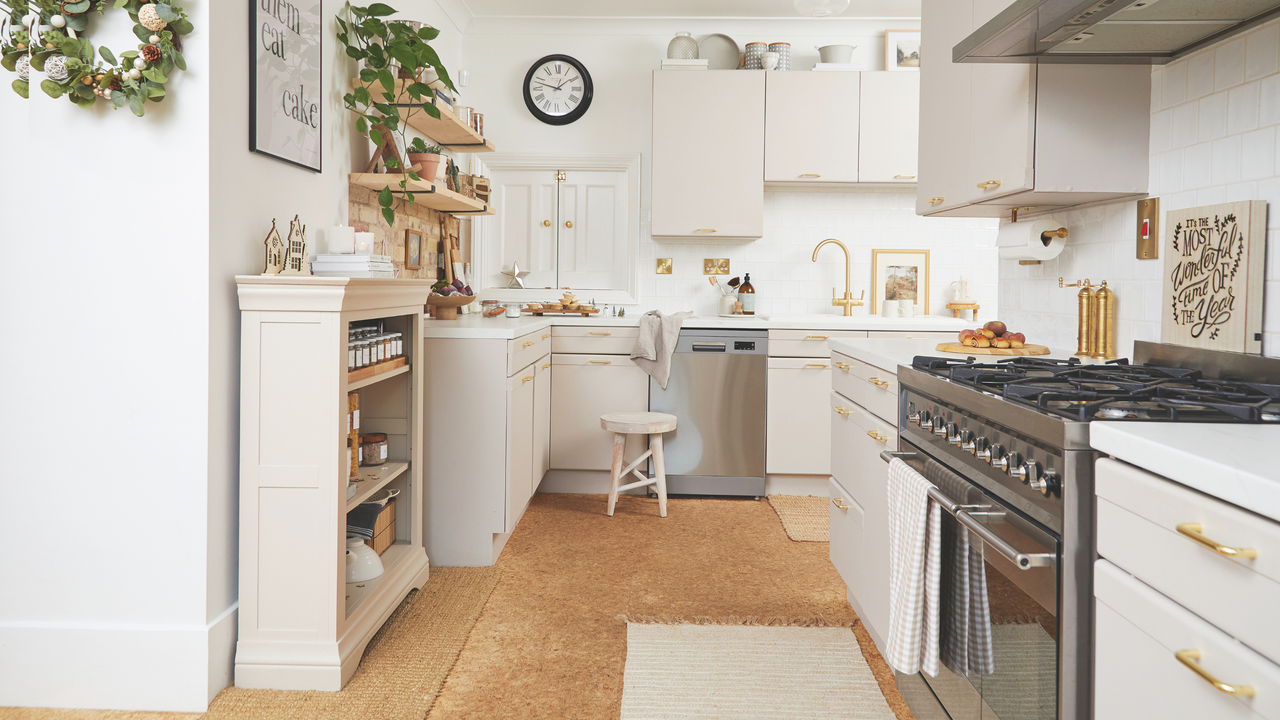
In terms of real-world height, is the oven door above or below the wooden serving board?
below

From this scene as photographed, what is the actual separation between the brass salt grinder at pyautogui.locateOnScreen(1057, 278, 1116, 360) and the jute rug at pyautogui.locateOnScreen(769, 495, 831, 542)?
1.42 m

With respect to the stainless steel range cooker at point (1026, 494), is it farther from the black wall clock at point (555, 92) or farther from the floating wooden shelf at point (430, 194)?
the black wall clock at point (555, 92)

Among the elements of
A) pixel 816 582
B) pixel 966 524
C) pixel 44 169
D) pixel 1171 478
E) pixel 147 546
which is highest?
pixel 44 169

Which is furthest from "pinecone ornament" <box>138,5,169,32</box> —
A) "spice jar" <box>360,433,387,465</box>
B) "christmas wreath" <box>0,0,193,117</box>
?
"spice jar" <box>360,433,387,465</box>

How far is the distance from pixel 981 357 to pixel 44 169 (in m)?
2.58

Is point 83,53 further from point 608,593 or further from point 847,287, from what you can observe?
point 847,287

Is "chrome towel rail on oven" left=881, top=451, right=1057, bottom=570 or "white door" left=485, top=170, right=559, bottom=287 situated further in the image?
"white door" left=485, top=170, right=559, bottom=287

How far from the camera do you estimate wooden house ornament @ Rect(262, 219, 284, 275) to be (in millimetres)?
2316

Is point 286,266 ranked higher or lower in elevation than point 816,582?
higher

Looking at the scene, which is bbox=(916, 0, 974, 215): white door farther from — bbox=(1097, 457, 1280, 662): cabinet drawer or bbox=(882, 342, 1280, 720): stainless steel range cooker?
bbox=(1097, 457, 1280, 662): cabinet drawer

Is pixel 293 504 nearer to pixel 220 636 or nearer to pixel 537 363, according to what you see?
pixel 220 636

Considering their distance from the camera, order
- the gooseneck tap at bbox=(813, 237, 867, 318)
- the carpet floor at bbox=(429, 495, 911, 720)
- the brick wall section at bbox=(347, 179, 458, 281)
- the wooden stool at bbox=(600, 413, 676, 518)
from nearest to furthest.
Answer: the carpet floor at bbox=(429, 495, 911, 720) < the brick wall section at bbox=(347, 179, 458, 281) < the wooden stool at bbox=(600, 413, 676, 518) < the gooseneck tap at bbox=(813, 237, 867, 318)

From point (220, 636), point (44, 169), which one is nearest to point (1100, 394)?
point (220, 636)

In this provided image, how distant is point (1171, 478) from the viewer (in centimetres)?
101
